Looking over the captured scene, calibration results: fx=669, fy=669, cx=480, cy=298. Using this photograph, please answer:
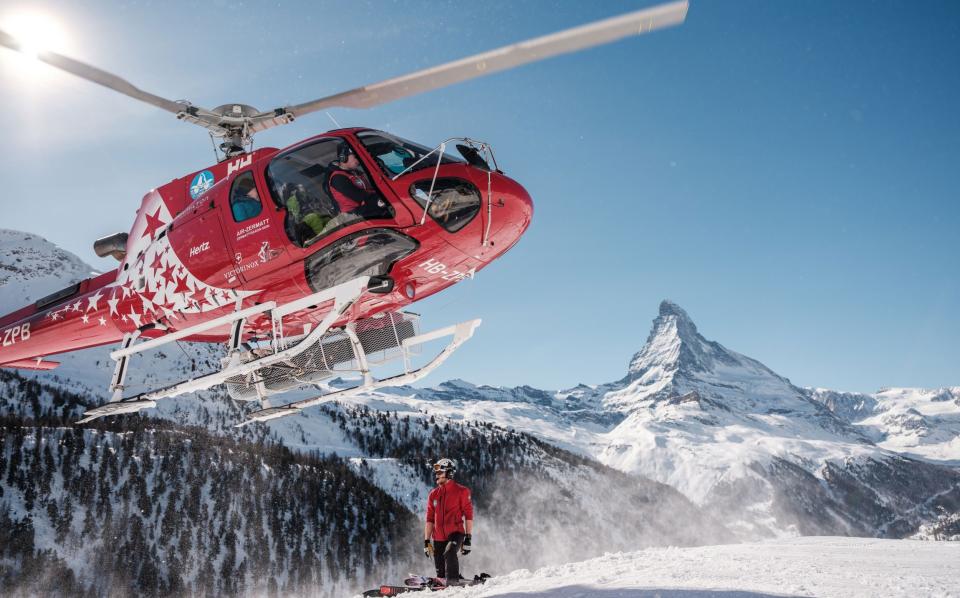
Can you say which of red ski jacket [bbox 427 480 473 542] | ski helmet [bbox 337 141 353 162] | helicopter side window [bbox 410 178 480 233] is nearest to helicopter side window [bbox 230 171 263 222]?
ski helmet [bbox 337 141 353 162]

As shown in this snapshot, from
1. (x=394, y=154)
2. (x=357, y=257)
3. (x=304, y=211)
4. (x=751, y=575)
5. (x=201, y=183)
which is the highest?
(x=201, y=183)

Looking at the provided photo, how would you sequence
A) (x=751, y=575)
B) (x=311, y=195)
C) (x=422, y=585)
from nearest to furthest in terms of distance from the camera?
(x=751, y=575)
(x=311, y=195)
(x=422, y=585)

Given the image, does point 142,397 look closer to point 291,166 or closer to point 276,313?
point 276,313

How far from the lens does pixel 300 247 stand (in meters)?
10.6

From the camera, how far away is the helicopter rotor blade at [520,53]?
6.41 metres

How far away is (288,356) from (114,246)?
6014 millimetres

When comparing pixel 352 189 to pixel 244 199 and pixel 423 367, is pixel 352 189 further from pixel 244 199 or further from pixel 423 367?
pixel 423 367

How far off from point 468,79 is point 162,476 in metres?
104

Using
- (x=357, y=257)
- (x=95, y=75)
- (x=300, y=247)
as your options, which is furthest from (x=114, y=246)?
(x=357, y=257)

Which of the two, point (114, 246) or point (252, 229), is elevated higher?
point (114, 246)

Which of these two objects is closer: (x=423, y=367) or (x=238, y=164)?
(x=238, y=164)

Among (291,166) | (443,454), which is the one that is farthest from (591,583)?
(443,454)

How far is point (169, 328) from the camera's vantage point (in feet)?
42.4

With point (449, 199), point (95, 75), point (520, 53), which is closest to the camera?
point (520, 53)
